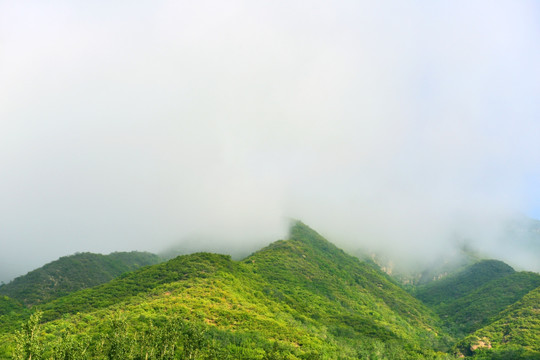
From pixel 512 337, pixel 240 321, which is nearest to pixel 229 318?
pixel 240 321

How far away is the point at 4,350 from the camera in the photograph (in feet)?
219

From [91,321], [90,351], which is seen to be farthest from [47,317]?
[90,351]

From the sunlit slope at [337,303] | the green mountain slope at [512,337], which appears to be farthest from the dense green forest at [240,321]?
the sunlit slope at [337,303]

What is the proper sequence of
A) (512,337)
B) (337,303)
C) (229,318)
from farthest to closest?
1. (337,303)
2. (512,337)
3. (229,318)

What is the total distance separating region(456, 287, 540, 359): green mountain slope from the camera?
4705 inches

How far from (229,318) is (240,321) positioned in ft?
11.8

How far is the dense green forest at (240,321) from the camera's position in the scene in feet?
200

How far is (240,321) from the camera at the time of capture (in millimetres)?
97125

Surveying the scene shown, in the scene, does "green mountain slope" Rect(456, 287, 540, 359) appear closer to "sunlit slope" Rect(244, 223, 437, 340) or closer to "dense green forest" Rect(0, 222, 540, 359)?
"dense green forest" Rect(0, 222, 540, 359)

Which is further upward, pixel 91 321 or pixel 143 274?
pixel 143 274

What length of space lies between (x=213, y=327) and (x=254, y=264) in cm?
10055

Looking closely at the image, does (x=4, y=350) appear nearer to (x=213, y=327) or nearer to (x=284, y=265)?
(x=213, y=327)

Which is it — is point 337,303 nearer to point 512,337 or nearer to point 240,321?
point 512,337

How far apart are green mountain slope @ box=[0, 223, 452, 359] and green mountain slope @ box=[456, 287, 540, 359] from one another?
762 inches
